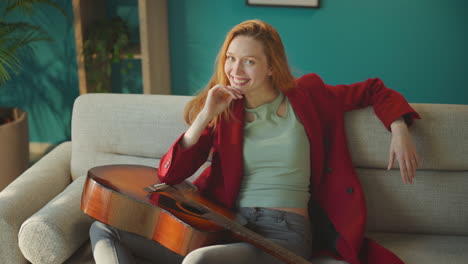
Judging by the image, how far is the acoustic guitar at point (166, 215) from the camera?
1.37 m

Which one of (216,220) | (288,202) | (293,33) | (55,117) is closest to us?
(216,220)

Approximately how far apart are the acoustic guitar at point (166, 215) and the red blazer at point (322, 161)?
0.34 ft

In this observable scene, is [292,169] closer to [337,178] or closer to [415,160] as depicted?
[337,178]

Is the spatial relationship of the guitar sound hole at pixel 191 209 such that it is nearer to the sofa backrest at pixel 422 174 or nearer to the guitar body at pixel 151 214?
→ the guitar body at pixel 151 214

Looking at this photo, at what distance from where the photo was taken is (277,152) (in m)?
1.61

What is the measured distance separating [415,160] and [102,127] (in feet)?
3.89

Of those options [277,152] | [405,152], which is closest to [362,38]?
[405,152]

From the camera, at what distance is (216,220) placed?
4.74 ft

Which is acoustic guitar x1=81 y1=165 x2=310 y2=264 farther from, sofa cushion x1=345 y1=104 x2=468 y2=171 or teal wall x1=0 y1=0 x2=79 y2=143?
teal wall x1=0 y1=0 x2=79 y2=143

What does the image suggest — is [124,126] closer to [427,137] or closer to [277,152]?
[277,152]

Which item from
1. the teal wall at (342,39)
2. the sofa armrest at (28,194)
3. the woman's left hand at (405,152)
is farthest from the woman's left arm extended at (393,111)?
the teal wall at (342,39)

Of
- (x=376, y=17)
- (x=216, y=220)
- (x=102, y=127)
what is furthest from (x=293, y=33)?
(x=216, y=220)

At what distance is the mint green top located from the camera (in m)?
1.60

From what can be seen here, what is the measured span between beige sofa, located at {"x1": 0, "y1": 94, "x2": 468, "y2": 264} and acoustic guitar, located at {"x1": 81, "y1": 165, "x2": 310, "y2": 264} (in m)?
0.19
